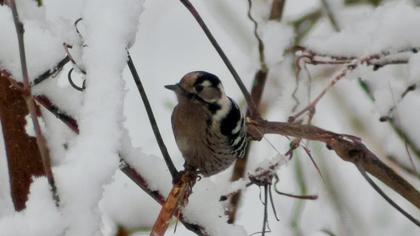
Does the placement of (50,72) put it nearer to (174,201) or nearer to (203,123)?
(174,201)

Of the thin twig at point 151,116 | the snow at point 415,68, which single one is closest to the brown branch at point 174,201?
the thin twig at point 151,116

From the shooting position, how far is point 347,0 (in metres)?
1.95

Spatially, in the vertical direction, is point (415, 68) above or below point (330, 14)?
below

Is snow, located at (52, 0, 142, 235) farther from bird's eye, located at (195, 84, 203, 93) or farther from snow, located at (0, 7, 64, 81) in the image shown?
bird's eye, located at (195, 84, 203, 93)

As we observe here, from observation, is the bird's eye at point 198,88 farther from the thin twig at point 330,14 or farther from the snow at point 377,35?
the thin twig at point 330,14

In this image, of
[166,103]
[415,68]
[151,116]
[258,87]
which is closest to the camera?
[151,116]

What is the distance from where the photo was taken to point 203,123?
4.03 ft

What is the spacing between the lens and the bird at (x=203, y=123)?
1211mm

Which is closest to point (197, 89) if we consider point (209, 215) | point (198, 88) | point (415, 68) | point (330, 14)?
point (198, 88)

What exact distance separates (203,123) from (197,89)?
0.05 metres

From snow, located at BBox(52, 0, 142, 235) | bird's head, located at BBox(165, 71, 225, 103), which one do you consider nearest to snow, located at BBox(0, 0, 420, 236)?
snow, located at BBox(52, 0, 142, 235)

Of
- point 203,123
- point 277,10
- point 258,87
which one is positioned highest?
point 277,10

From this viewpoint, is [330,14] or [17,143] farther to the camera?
[330,14]

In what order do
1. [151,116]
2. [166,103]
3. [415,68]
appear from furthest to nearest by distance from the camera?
[166,103] → [415,68] → [151,116]
